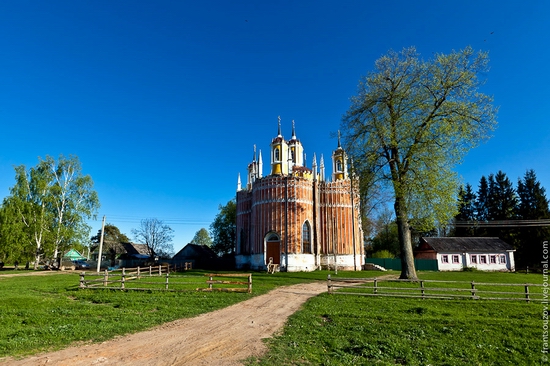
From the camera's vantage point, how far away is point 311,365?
22.9 ft

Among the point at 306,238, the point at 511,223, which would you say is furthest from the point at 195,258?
the point at 511,223

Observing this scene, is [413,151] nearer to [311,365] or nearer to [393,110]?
[393,110]

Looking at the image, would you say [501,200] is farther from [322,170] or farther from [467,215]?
[322,170]

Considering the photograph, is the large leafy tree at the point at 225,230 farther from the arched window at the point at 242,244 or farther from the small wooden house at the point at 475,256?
the small wooden house at the point at 475,256

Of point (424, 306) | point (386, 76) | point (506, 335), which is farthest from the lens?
point (386, 76)

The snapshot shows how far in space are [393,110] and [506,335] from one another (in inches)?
667

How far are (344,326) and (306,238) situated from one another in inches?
1096

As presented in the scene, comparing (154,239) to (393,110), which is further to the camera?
(154,239)

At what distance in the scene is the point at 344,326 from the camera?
10.1 m

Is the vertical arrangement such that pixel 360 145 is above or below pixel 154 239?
above

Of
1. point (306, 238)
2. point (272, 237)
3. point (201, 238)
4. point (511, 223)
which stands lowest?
point (201, 238)

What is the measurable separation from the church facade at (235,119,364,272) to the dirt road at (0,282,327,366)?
24298 millimetres

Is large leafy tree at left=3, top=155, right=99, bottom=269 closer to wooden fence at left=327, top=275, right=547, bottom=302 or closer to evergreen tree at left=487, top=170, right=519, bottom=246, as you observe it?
wooden fence at left=327, top=275, right=547, bottom=302

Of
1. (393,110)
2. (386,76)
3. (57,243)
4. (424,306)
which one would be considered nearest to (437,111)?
(393,110)
